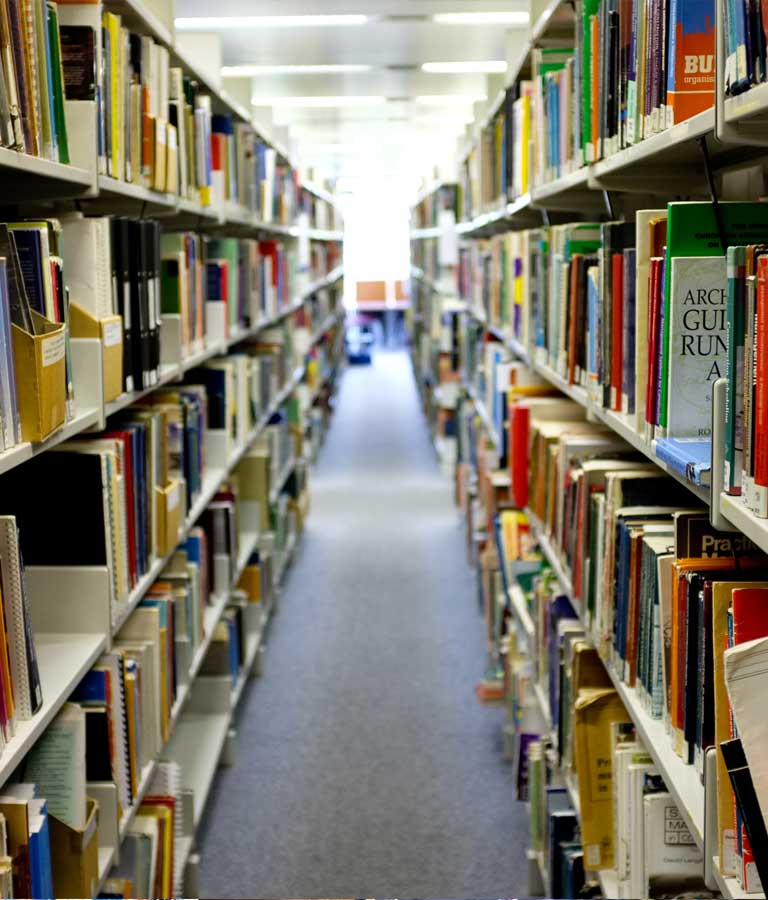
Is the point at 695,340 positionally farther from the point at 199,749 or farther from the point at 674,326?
the point at 199,749

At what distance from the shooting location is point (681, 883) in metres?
1.72

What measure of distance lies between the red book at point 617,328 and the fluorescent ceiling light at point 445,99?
507cm

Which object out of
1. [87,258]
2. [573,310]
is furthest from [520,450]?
[87,258]

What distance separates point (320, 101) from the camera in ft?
23.5

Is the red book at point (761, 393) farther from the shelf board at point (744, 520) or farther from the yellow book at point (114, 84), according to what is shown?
the yellow book at point (114, 84)

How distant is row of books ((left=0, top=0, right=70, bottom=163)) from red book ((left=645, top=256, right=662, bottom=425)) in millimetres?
924

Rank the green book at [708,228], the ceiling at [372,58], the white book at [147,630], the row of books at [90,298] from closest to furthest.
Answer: the green book at [708,228] → the row of books at [90,298] → the white book at [147,630] → the ceiling at [372,58]

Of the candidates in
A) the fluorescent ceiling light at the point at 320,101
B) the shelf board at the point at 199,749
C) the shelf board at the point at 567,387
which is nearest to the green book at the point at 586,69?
the shelf board at the point at 567,387

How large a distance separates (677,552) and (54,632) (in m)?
1.20

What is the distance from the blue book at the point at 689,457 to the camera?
54.1 inches

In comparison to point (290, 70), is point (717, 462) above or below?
below

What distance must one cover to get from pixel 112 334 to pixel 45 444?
532 millimetres

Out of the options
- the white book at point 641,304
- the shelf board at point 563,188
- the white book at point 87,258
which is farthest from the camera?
the shelf board at point 563,188

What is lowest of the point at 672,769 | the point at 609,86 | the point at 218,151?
the point at 672,769
